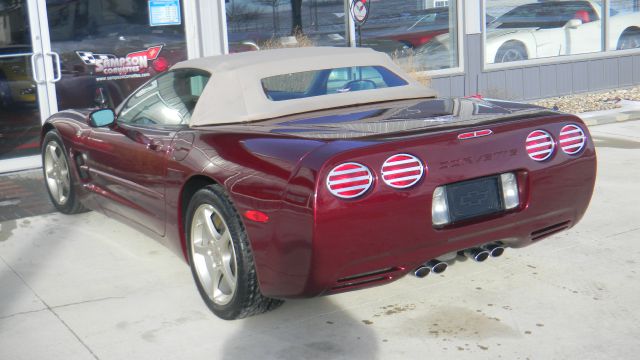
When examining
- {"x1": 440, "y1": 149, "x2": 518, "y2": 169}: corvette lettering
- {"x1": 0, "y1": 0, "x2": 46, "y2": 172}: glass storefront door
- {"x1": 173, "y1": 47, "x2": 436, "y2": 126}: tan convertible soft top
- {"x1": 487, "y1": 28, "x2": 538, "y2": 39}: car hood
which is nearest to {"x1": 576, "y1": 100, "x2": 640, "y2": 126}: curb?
{"x1": 487, "y1": 28, "x2": 538, "y2": 39}: car hood

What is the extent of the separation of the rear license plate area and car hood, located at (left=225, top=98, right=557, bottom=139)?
A: 0.30 metres

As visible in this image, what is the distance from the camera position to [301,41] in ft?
34.8

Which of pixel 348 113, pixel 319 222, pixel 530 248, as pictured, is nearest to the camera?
pixel 319 222

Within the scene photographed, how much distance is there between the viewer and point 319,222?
12.1ft

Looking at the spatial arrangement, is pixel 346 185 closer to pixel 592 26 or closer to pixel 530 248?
pixel 530 248

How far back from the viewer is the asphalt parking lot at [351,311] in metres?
4.04

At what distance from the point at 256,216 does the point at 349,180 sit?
51cm

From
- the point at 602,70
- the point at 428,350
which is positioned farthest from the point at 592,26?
the point at 428,350

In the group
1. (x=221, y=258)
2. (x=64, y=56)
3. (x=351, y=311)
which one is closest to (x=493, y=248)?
(x=351, y=311)

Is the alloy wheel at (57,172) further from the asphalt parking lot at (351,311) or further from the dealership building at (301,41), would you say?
the asphalt parking lot at (351,311)

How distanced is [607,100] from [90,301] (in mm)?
9910

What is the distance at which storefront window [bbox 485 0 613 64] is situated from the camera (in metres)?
12.7

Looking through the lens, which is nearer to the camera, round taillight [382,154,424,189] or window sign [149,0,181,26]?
round taillight [382,154,424,189]

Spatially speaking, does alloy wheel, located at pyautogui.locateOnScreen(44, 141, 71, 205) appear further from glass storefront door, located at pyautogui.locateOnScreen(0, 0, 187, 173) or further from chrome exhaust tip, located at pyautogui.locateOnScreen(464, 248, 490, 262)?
chrome exhaust tip, located at pyautogui.locateOnScreen(464, 248, 490, 262)
